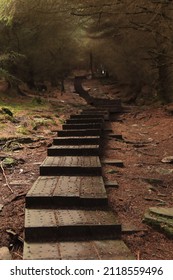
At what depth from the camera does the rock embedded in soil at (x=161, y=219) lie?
13.9 ft

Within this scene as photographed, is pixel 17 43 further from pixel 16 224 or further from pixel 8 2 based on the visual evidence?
pixel 16 224

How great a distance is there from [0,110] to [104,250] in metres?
9.79

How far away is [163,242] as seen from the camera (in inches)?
159

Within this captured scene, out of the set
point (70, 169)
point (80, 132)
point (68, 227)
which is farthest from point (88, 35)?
point (68, 227)

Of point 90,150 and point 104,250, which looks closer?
point 104,250

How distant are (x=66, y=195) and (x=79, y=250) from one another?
1.22 metres

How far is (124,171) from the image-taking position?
700cm

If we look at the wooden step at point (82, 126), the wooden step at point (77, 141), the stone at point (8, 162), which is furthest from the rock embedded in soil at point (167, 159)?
the stone at point (8, 162)

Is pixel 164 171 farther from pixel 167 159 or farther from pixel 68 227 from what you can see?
pixel 68 227

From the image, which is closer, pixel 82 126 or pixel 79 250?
pixel 79 250

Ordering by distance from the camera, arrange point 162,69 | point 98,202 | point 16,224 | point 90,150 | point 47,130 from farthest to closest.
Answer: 1. point 162,69
2. point 47,130
3. point 90,150
4. point 98,202
5. point 16,224

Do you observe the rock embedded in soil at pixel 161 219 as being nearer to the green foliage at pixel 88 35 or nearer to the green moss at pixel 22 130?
the green foliage at pixel 88 35

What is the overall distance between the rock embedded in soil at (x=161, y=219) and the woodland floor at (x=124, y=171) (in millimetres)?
79
